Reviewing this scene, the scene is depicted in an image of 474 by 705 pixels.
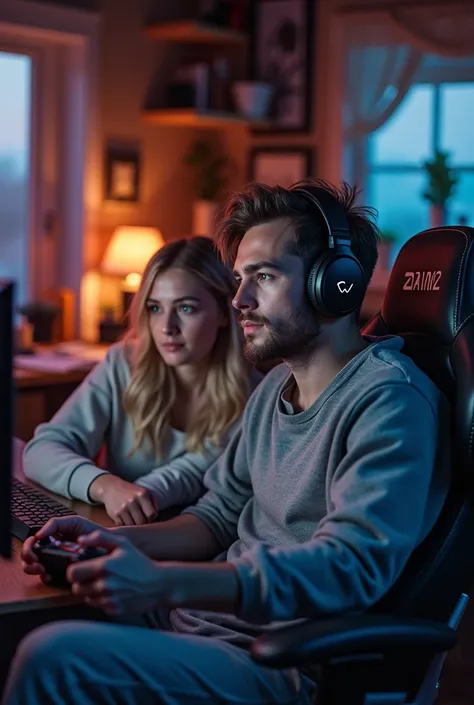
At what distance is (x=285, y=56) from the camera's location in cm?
483

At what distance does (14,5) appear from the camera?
4172 millimetres

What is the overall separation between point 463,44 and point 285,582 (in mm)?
3445

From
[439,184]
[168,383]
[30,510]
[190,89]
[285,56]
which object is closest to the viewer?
[30,510]

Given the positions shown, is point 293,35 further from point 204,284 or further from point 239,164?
point 204,284

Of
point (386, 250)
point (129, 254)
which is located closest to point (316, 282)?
point (129, 254)

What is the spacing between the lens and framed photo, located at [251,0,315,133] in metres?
4.78

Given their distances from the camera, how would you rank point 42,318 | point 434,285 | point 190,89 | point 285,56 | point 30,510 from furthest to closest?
point 285,56
point 190,89
point 42,318
point 30,510
point 434,285

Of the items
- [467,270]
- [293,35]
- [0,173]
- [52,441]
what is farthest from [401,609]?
[293,35]

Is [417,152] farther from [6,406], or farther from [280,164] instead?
[6,406]

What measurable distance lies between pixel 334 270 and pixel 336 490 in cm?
36

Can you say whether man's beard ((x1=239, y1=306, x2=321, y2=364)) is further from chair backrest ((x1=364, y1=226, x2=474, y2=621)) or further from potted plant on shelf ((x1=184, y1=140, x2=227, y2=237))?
potted plant on shelf ((x1=184, y1=140, x2=227, y2=237))

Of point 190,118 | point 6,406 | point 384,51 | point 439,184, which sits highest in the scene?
point 384,51

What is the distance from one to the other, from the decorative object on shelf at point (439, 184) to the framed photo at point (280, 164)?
0.60 meters

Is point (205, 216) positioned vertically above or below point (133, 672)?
above
